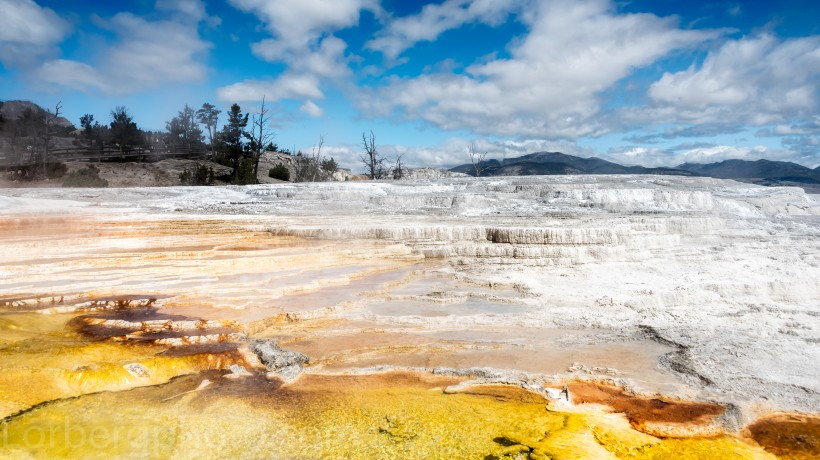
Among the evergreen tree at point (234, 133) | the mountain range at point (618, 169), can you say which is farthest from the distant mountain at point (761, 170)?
the evergreen tree at point (234, 133)

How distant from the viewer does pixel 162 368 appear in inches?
113

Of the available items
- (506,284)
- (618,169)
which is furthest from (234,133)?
(618,169)

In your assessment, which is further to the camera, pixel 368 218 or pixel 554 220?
pixel 368 218

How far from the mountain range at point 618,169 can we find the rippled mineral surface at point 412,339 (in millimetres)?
57682

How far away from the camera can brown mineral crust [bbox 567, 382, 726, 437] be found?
7.64 ft

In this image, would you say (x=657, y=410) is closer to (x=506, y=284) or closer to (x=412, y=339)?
(x=412, y=339)

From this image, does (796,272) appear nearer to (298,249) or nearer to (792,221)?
(792,221)

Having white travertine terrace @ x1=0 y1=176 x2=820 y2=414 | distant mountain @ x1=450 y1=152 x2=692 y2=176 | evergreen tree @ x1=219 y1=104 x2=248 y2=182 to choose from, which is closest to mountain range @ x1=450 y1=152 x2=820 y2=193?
distant mountain @ x1=450 y1=152 x2=692 y2=176

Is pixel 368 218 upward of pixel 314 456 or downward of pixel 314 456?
upward

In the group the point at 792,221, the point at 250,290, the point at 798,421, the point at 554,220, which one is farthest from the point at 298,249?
the point at 792,221

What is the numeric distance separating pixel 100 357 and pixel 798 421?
3.95 metres

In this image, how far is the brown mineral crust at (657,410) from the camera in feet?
7.64

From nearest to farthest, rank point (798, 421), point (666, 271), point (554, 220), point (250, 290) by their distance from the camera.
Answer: point (798, 421) < point (250, 290) < point (666, 271) < point (554, 220)

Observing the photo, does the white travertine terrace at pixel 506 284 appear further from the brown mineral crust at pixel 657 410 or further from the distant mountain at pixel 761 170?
the distant mountain at pixel 761 170
